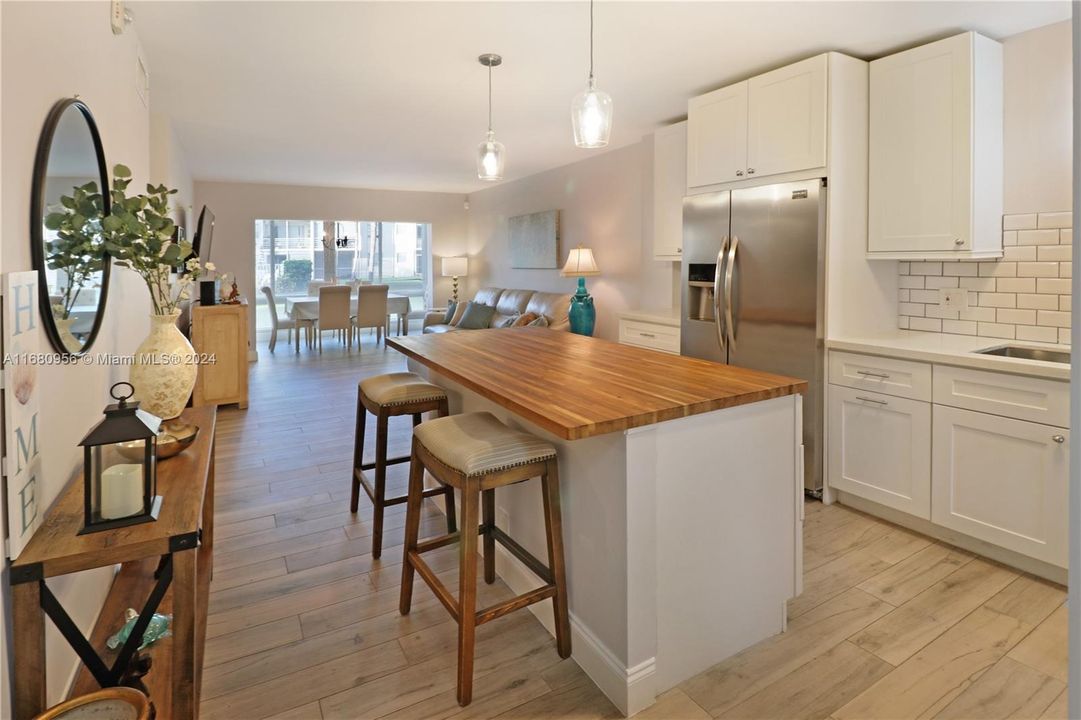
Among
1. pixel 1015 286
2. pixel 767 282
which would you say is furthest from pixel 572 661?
pixel 1015 286

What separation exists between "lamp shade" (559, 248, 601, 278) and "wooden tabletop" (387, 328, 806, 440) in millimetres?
2874

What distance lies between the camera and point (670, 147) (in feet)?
14.2

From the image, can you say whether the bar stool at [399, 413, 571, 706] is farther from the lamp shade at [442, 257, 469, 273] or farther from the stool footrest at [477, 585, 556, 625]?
the lamp shade at [442, 257, 469, 273]

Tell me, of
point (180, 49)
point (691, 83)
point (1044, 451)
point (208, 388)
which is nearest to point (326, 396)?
point (208, 388)

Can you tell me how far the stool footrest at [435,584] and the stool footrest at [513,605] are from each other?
8 centimetres

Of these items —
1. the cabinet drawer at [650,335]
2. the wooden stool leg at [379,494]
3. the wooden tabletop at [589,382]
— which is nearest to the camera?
the wooden tabletop at [589,382]

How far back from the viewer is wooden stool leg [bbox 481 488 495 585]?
230cm

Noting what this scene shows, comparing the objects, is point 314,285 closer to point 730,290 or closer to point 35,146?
point 730,290

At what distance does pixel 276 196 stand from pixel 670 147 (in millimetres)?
6072

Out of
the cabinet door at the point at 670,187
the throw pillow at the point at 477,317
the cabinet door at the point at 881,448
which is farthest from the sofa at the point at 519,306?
the cabinet door at the point at 881,448

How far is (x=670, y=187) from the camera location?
433cm

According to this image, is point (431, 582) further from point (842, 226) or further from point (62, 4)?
point (842, 226)

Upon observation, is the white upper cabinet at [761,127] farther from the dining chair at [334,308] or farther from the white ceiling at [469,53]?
the dining chair at [334,308]

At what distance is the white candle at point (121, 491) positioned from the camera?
1342mm
